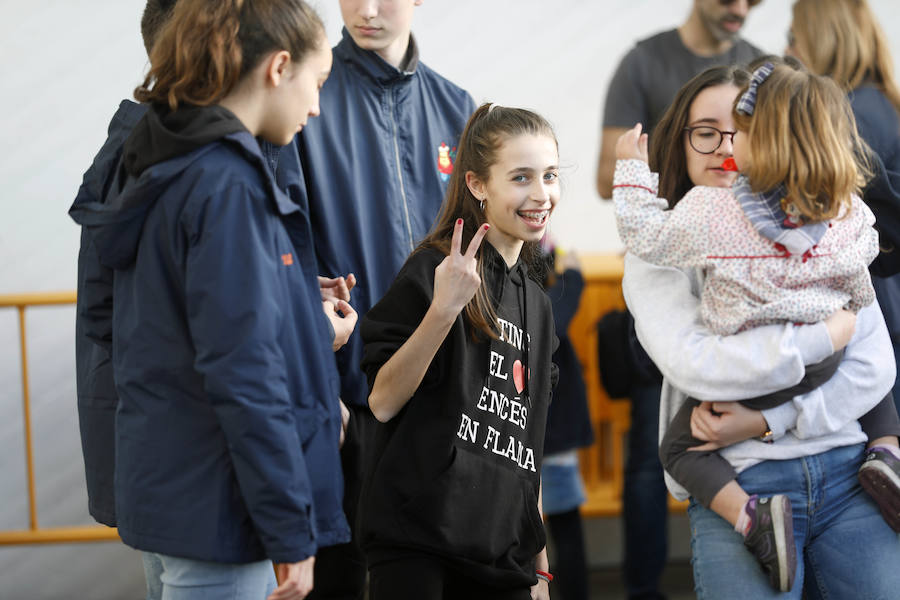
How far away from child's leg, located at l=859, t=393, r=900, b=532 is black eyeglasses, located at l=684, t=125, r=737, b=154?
1.80ft

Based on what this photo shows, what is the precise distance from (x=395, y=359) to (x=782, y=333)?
60 centimetres

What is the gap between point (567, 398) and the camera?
277cm

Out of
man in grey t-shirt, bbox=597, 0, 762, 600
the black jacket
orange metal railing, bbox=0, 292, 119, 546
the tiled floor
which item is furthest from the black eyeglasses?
orange metal railing, bbox=0, 292, 119, 546

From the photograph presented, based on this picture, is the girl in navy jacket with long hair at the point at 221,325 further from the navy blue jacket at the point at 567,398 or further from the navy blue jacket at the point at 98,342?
the navy blue jacket at the point at 567,398

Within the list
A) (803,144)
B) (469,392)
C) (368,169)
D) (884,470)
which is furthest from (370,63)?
(884,470)

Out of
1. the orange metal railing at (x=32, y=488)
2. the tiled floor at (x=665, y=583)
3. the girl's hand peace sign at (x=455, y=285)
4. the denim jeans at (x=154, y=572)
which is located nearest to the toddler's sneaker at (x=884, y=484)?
the girl's hand peace sign at (x=455, y=285)

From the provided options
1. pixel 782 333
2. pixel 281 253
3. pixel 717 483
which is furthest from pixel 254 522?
pixel 782 333

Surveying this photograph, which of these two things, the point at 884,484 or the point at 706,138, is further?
the point at 706,138

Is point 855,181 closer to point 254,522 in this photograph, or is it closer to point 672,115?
point 672,115

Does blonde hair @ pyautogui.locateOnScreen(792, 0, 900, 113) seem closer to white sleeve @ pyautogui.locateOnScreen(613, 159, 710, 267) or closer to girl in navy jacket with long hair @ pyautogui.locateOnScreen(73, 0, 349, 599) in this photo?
white sleeve @ pyautogui.locateOnScreen(613, 159, 710, 267)

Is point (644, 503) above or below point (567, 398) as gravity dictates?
below

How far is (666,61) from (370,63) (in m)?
1.22

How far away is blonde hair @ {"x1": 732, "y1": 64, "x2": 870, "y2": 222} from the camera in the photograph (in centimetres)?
157

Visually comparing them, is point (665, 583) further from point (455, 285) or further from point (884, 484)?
point (455, 285)
